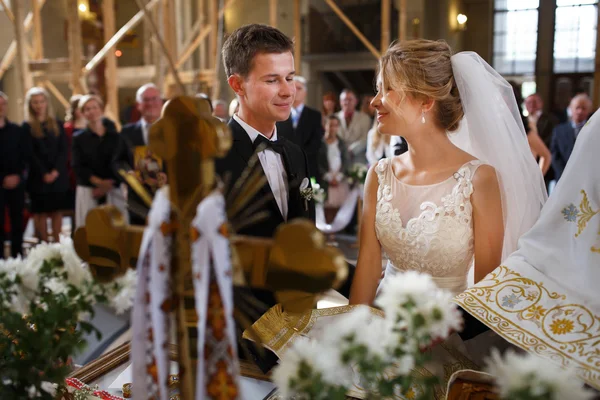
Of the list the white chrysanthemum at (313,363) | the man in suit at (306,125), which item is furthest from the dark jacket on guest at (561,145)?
the white chrysanthemum at (313,363)

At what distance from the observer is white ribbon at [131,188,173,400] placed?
0.93m

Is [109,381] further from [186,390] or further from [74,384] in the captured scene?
[186,390]

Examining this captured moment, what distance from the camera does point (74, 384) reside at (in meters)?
1.51

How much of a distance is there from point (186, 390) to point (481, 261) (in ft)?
4.44

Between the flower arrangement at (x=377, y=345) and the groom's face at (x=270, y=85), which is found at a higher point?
the groom's face at (x=270, y=85)

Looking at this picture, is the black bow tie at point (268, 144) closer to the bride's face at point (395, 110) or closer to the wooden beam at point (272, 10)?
the bride's face at point (395, 110)

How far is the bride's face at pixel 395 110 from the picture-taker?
208cm

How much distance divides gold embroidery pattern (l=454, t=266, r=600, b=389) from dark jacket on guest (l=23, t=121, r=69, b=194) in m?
5.25

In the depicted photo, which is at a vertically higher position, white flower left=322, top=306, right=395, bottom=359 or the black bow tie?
the black bow tie

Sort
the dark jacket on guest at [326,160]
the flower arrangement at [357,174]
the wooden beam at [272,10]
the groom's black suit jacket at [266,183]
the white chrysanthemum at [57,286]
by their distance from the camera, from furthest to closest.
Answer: the wooden beam at [272,10] → the dark jacket on guest at [326,160] → the flower arrangement at [357,174] → the groom's black suit jacket at [266,183] → the white chrysanthemum at [57,286]

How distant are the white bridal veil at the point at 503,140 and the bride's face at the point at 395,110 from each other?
0.67ft

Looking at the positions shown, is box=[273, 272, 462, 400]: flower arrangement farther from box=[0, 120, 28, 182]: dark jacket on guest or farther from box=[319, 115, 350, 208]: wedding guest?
box=[319, 115, 350, 208]: wedding guest

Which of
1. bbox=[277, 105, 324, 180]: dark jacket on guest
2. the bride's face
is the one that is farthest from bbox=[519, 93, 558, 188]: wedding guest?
the bride's face

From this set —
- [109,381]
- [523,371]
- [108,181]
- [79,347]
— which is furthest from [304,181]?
[108,181]
